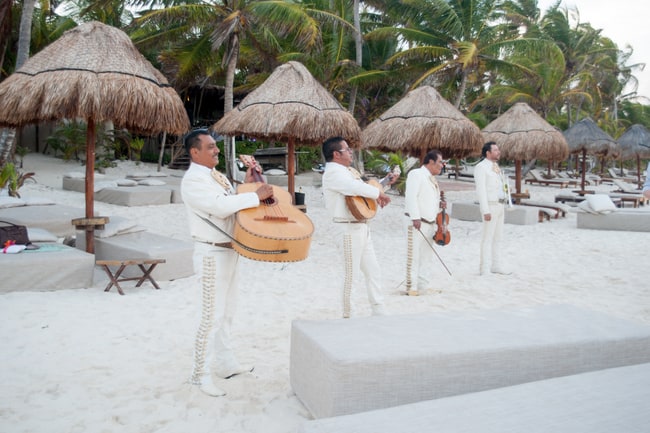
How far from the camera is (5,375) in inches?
149

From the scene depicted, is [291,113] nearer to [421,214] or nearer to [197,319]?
[421,214]

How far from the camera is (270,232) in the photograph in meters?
3.36

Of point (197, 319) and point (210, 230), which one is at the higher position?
point (210, 230)

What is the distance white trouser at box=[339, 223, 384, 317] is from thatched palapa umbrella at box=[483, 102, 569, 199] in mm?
10590

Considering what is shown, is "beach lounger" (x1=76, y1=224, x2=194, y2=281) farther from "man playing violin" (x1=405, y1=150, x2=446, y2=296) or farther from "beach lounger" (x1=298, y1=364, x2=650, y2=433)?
"beach lounger" (x1=298, y1=364, x2=650, y2=433)

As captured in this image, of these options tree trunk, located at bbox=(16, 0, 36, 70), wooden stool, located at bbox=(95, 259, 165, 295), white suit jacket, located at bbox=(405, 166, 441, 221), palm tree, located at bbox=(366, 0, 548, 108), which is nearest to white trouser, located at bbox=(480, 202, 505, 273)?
white suit jacket, located at bbox=(405, 166, 441, 221)

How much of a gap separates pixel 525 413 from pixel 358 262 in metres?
2.49

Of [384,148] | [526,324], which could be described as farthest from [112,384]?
[384,148]

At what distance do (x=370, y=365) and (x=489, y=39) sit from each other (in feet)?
56.7

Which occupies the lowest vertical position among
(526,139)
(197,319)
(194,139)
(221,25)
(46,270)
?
(197,319)

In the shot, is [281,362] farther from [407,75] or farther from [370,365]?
[407,75]

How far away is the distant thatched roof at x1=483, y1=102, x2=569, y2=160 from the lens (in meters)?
14.4

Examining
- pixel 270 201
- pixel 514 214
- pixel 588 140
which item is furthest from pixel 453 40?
pixel 270 201

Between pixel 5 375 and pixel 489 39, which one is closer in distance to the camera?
pixel 5 375
